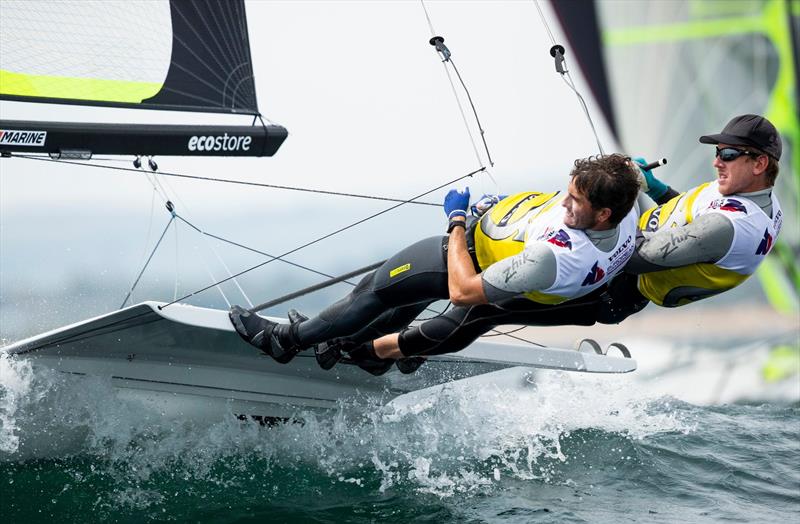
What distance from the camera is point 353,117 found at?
17.3 ft

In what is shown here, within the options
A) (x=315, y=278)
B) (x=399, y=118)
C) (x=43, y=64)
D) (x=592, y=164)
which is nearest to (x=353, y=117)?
(x=399, y=118)

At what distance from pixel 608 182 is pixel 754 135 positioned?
0.45 meters

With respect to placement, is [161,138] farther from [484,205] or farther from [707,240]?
[707,240]

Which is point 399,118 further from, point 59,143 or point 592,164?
point 592,164

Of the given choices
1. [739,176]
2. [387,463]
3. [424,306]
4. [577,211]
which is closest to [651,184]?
[739,176]

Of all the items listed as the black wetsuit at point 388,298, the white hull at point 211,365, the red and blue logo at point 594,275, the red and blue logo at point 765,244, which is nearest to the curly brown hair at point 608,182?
the red and blue logo at point 594,275

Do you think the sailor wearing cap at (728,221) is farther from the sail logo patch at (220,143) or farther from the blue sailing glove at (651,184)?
the sail logo patch at (220,143)

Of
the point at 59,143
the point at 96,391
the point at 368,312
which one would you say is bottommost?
the point at 96,391

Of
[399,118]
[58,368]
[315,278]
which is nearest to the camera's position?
[58,368]

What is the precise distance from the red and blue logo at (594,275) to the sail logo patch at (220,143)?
1.08 meters

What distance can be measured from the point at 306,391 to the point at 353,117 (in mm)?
2629

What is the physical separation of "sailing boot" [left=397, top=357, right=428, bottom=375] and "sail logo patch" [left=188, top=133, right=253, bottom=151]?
0.85 m

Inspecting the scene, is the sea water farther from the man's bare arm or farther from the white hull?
the man's bare arm

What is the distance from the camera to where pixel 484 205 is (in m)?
2.37
